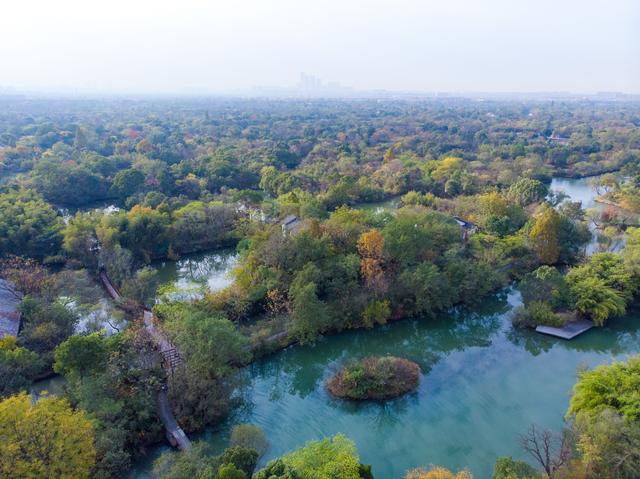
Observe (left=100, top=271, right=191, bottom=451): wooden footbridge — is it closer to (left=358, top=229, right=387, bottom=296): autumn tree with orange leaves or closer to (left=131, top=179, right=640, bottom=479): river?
(left=131, top=179, right=640, bottom=479): river

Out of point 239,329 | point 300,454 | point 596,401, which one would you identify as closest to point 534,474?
point 596,401

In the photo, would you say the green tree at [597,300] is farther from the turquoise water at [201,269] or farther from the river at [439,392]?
the turquoise water at [201,269]

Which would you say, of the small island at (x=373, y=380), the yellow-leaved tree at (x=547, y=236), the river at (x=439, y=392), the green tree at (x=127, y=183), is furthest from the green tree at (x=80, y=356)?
the green tree at (x=127, y=183)

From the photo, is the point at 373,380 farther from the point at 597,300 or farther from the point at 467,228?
the point at 467,228

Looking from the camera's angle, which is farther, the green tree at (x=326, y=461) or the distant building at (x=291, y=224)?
the distant building at (x=291, y=224)

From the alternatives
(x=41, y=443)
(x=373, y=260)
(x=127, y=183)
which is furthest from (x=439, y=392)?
(x=127, y=183)

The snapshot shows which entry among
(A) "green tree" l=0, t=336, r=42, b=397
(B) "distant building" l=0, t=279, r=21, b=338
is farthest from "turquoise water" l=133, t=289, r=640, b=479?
(B) "distant building" l=0, t=279, r=21, b=338
